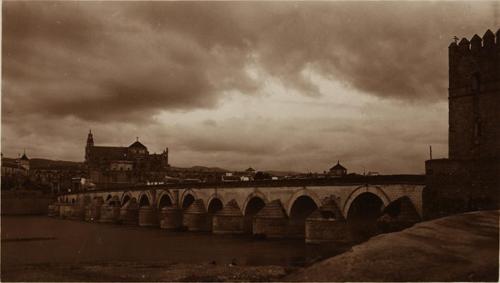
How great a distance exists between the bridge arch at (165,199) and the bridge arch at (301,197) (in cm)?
2269

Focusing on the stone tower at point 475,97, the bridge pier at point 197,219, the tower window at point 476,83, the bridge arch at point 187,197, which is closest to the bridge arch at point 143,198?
the bridge arch at point 187,197

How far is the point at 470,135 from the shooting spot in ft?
100

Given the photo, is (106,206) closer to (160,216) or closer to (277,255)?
(160,216)

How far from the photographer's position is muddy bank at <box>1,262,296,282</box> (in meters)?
19.9

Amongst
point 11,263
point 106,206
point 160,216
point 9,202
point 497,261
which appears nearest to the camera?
point 497,261

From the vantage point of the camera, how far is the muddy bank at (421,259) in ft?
49.0

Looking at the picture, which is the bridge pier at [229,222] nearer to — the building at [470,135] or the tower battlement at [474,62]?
the building at [470,135]

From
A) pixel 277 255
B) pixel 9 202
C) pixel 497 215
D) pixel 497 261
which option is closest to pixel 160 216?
pixel 277 255

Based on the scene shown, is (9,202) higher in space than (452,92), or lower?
lower

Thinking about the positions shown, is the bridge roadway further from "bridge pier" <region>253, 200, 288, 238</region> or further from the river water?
the river water

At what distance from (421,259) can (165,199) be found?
1946 inches

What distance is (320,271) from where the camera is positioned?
54.1 ft

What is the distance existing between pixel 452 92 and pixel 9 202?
85661 mm

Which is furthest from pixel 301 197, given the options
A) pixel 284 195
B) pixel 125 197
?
pixel 125 197
